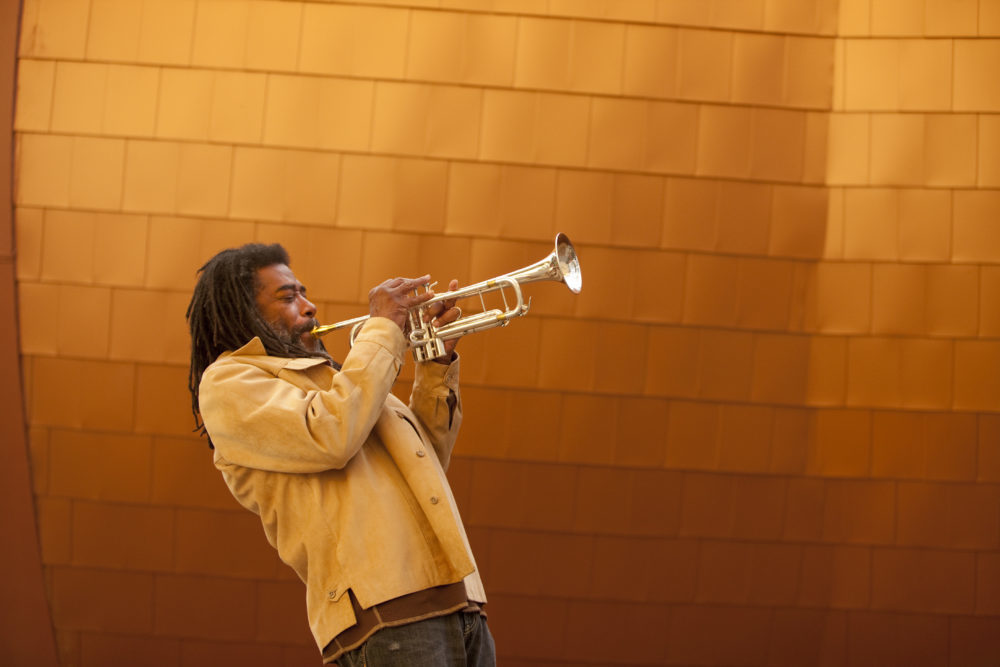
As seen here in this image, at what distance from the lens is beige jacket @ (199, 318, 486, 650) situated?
5.43 feet

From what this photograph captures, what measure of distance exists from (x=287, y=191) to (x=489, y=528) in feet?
4.52

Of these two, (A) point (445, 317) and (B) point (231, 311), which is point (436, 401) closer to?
(A) point (445, 317)

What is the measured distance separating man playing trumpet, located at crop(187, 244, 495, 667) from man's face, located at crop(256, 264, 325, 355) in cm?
4

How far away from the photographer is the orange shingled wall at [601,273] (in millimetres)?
3180

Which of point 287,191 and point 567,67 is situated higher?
point 567,67

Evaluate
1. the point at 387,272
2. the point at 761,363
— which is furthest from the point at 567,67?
the point at 761,363

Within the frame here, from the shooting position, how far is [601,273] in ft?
10.5

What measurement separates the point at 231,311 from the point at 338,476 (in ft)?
1.47

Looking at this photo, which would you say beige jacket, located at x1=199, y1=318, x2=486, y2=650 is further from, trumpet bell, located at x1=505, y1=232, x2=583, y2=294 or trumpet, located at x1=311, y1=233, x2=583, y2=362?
trumpet bell, located at x1=505, y1=232, x2=583, y2=294

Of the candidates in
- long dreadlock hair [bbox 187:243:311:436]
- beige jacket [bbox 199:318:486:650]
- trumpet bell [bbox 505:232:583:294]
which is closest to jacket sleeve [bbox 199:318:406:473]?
beige jacket [bbox 199:318:486:650]

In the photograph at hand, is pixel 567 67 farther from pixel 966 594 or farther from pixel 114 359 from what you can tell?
pixel 966 594

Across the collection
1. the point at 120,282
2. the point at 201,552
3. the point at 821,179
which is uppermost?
the point at 821,179

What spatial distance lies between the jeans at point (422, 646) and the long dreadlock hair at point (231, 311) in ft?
1.96

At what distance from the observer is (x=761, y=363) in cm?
320
